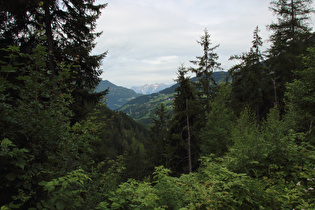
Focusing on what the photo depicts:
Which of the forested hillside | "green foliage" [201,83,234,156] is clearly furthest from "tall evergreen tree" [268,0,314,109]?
"green foliage" [201,83,234,156]

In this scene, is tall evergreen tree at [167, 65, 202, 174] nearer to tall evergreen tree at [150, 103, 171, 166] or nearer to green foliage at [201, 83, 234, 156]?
green foliage at [201, 83, 234, 156]

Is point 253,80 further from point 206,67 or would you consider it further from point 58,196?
point 58,196

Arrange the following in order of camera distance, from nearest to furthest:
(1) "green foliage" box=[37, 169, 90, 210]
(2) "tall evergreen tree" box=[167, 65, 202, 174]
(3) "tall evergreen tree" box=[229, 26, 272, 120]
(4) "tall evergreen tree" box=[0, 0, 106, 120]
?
(1) "green foliage" box=[37, 169, 90, 210] → (4) "tall evergreen tree" box=[0, 0, 106, 120] → (2) "tall evergreen tree" box=[167, 65, 202, 174] → (3) "tall evergreen tree" box=[229, 26, 272, 120]

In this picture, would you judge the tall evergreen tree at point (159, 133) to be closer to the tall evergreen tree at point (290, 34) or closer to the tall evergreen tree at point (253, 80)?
the tall evergreen tree at point (253, 80)

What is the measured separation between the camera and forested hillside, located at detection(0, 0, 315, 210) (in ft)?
8.41

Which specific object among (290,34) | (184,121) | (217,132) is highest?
(290,34)

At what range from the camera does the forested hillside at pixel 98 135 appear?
256cm

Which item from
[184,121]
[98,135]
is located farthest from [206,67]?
[98,135]

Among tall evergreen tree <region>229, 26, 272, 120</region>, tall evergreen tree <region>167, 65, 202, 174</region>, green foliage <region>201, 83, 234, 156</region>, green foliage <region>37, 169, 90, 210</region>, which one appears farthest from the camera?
tall evergreen tree <region>229, 26, 272, 120</region>

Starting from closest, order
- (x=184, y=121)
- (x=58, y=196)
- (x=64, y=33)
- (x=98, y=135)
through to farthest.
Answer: (x=58, y=196), (x=98, y=135), (x=64, y=33), (x=184, y=121)

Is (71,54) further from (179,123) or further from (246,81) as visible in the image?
(246,81)

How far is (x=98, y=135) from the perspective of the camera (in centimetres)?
481

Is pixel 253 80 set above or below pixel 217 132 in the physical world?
above

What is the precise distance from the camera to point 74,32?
31.6ft
